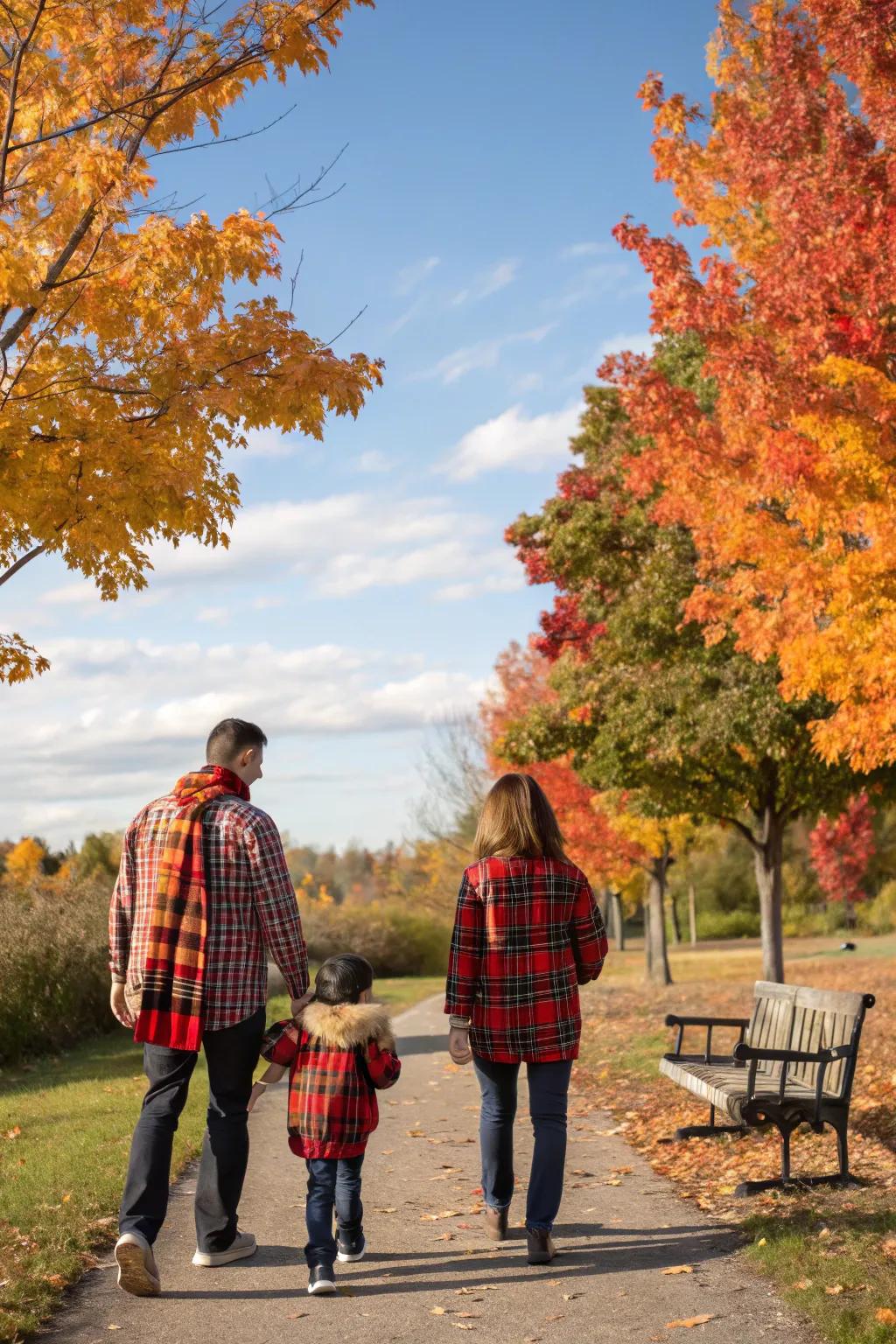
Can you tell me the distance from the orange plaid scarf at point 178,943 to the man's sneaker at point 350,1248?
3.66 feet

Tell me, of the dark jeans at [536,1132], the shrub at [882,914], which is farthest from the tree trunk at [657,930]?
the dark jeans at [536,1132]

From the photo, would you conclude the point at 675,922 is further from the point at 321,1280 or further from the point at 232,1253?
the point at 321,1280

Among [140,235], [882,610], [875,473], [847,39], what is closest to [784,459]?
[875,473]

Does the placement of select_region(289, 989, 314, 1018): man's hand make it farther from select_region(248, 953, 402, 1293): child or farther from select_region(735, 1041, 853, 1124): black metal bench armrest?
select_region(735, 1041, 853, 1124): black metal bench armrest

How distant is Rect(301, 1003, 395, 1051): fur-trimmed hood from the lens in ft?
14.8

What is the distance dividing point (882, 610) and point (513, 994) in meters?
6.40

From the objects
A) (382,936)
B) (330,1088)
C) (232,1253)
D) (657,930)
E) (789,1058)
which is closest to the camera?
(330,1088)

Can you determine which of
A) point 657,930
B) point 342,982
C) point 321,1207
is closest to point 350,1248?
point 321,1207

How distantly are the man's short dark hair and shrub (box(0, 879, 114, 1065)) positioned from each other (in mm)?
9610

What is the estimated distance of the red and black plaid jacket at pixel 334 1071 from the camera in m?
4.50

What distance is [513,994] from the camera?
4922 millimetres

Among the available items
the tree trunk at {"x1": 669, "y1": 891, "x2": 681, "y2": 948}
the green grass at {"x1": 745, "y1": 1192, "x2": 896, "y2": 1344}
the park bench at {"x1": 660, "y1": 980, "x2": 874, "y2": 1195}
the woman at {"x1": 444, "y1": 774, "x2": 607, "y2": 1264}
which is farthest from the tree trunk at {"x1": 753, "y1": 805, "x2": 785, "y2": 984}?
the tree trunk at {"x1": 669, "y1": 891, "x2": 681, "y2": 948}

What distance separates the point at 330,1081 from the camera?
14.9 ft

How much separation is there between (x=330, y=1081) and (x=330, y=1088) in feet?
0.08
